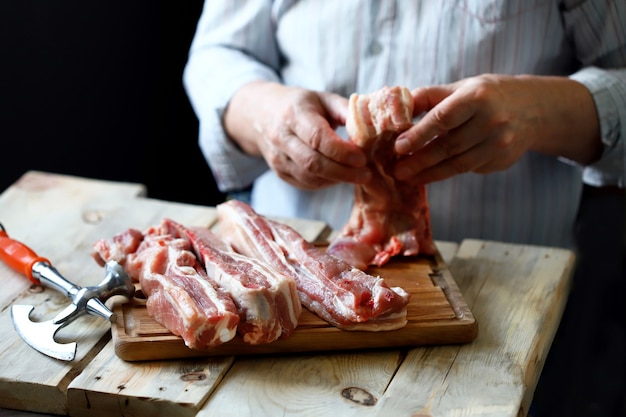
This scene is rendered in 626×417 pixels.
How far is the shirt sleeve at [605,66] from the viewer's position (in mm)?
2121

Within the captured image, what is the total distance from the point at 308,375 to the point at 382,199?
0.53 m

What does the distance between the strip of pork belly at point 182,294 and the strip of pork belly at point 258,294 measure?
0.07 feet

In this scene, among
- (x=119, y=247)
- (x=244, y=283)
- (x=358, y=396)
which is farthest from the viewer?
(x=119, y=247)

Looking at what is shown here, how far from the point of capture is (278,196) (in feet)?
8.17

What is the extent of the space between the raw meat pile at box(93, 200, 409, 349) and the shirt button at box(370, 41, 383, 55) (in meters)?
0.58

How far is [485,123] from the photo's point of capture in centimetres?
191

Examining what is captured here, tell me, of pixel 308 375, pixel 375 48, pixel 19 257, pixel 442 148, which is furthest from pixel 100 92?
pixel 308 375

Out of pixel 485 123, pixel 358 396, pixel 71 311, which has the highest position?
pixel 485 123

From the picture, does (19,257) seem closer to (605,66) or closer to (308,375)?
(308,375)

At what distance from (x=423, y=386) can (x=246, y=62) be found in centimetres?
113

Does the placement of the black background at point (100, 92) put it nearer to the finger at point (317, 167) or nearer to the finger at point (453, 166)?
the finger at point (317, 167)

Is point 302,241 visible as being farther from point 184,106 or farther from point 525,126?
point 184,106

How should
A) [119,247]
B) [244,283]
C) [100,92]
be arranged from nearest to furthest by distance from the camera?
[244,283] → [119,247] → [100,92]

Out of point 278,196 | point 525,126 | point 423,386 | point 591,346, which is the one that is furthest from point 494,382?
point 591,346
